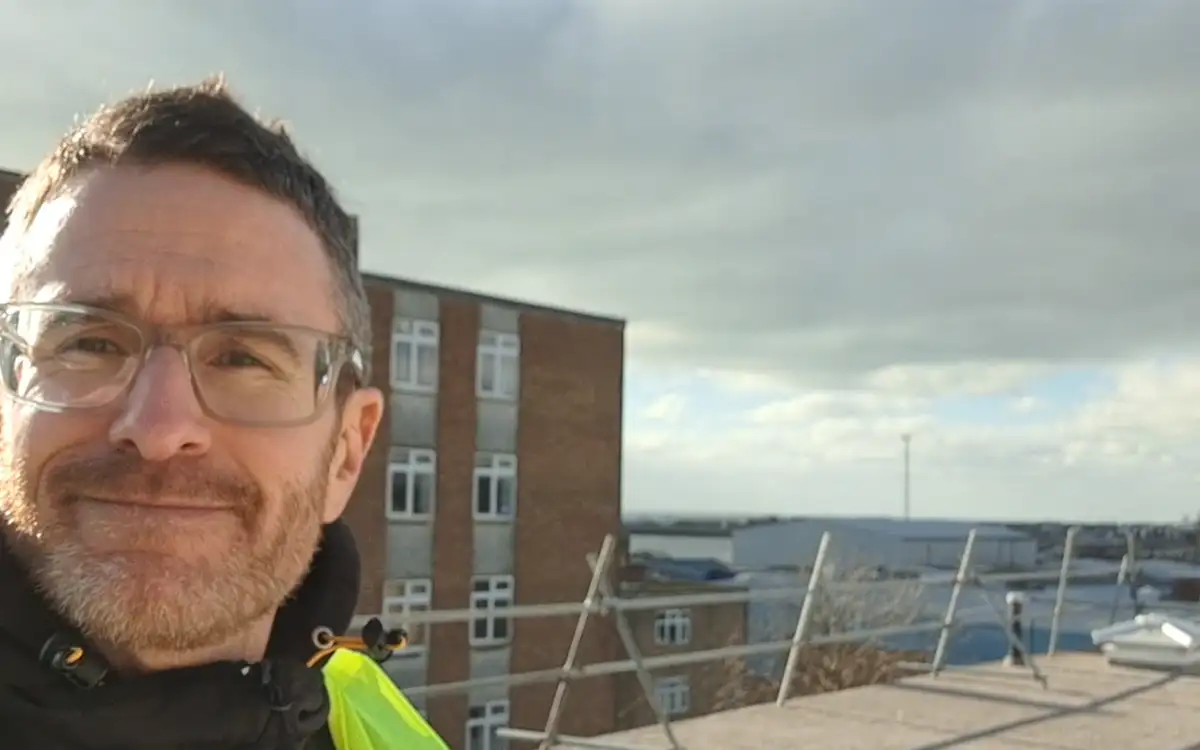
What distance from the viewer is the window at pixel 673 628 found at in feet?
124

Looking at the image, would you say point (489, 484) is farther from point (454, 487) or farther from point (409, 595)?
point (409, 595)

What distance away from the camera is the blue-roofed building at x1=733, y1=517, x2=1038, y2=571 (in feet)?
170

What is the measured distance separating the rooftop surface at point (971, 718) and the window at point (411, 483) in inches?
876

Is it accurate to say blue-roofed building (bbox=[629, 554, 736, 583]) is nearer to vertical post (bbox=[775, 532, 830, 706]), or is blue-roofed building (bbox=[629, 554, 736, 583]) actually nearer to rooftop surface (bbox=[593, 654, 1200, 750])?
rooftop surface (bbox=[593, 654, 1200, 750])

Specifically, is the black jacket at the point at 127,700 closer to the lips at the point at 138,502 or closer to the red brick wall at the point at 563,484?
the lips at the point at 138,502

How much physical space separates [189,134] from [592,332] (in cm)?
3295

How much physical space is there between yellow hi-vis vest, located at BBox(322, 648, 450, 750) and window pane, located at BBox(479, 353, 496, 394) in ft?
97.0

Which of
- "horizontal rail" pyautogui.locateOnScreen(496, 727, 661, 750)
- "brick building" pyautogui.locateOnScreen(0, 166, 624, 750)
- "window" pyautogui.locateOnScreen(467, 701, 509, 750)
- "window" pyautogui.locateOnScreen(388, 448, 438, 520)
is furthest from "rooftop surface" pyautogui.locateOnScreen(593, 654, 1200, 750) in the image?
"window" pyautogui.locateOnScreen(467, 701, 509, 750)

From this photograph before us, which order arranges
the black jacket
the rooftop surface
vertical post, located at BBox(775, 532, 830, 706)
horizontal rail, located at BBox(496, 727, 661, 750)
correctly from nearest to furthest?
the black jacket, horizontal rail, located at BBox(496, 727, 661, 750), the rooftop surface, vertical post, located at BBox(775, 532, 830, 706)

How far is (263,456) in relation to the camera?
148cm

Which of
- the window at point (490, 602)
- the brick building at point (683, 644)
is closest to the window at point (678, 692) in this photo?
the brick building at point (683, 644)

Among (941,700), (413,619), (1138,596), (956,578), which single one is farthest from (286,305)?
(1138,596)

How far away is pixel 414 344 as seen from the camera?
97.9 ft

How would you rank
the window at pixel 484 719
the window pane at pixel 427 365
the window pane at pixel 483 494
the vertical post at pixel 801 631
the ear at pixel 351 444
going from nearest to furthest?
1. the ear at pixel 351 444
2. the vertical post at pixel 801 631
3. the window pane at pixel 427 365
4. the window at pixel 484 719
5. the window pane at pixel 483 494
